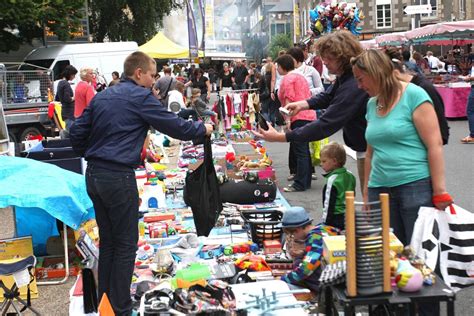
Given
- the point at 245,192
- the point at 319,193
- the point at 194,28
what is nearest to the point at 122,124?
the point at 245,192

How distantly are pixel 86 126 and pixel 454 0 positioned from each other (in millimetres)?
53948

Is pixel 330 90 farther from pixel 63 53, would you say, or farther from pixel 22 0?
pixel 22 0

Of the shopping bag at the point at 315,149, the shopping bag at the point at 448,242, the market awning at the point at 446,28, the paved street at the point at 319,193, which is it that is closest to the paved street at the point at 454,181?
the paved street at the point at 319,193

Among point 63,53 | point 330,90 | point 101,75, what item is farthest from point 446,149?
point 63,53

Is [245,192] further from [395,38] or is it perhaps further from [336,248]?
[395,38]

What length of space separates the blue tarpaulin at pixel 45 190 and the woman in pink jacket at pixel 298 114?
11.0ft

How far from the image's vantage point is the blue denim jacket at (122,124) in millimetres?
4629

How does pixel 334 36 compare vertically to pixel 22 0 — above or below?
below

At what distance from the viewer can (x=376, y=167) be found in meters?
4.22

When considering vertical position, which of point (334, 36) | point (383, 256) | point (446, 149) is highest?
point (334, 36)

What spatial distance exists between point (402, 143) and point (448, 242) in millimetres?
642

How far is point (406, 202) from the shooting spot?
13.4ft

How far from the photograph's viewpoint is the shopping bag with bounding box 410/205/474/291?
3943 mm

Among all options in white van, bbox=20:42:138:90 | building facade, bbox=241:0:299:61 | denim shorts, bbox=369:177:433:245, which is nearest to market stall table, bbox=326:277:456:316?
denim shorts, bbox=369:177:433:245
